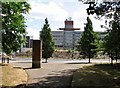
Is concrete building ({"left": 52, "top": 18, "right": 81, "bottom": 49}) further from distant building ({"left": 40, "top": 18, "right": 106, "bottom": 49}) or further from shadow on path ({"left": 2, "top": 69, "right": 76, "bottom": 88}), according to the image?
shadow on path ({"left": 2, "top": 69, "right": 76, "bottom": 88})

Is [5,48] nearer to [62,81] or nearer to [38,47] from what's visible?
[38,47]

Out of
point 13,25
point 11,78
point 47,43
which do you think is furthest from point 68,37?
point 11,78

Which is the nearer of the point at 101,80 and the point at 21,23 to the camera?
the point at 101,80

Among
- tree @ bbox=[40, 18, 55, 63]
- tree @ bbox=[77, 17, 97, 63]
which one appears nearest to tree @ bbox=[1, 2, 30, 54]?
tree @ bbox=[77, 17, 97, 63]

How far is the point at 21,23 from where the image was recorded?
24.8m

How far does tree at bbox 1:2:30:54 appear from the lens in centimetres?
2306

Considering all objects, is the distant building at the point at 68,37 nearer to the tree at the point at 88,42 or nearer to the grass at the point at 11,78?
the tree at the point at 88,42

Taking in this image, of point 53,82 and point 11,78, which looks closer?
point 53,82

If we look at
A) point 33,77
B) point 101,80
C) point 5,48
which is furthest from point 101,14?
point 5,48

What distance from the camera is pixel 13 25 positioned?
23969 mm

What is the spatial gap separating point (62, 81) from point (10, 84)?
10.8ft

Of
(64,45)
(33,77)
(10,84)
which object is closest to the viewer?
(10,84)

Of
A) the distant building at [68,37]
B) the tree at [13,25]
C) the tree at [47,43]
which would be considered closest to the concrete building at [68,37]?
the distant building at [68,37]

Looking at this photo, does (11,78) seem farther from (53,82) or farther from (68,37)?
(68,37)
